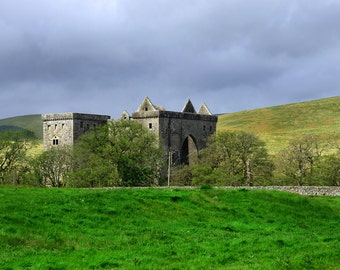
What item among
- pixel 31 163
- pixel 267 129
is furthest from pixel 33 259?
pixel 267 129

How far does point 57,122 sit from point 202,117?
2240 centimetres

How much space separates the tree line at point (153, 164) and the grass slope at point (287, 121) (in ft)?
167

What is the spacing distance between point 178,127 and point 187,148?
493 cm

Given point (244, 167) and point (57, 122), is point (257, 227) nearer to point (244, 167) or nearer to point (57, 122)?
point (244, 167)

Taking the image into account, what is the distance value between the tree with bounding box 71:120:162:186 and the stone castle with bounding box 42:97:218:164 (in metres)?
5.19

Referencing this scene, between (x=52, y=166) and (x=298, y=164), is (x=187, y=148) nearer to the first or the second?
(x=52, y=166)

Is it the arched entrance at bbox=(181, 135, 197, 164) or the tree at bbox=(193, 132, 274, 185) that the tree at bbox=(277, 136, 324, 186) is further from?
the arched entrance at bbox=(181, 135, 197, 164)

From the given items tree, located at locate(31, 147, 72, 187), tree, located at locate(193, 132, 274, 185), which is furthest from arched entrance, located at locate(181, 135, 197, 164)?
tree, located at locate(31, 147, 72, 187)

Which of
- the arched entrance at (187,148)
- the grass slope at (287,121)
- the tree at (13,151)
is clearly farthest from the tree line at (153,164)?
the grass slope at (287,121)

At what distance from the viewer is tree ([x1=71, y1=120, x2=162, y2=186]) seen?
7031 centimetres

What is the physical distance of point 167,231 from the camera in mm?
24406

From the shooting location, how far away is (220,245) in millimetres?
21234

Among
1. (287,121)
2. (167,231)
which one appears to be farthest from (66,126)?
(287,121)

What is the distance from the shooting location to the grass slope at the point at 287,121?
143875 mm
